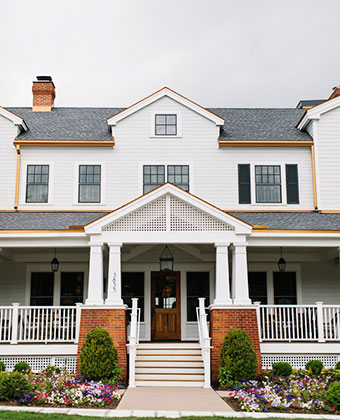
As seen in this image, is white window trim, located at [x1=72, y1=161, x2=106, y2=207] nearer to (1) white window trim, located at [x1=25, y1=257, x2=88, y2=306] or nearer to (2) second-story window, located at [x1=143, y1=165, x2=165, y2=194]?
(2) second-story window, located at [x1=143, y1=165, x2=165, y2=194]

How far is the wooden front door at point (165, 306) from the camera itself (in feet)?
54.7

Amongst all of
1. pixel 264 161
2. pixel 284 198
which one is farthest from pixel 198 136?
pixel 284 198

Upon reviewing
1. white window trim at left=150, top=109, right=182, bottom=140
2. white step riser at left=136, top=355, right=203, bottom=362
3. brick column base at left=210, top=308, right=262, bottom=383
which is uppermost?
white window trim at left=150, top=109, right=182, bottom=140

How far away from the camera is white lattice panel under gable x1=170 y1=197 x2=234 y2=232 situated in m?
14.2

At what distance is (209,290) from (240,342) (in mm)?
4326

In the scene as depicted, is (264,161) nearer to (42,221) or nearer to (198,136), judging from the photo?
(198,136)

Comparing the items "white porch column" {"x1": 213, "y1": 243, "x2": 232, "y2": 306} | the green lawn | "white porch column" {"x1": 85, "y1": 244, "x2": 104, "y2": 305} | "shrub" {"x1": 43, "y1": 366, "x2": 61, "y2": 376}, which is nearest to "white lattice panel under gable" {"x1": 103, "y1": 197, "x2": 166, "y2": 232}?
"white porch column" {"x1": 85, "y1": 244, "x2": 104, "y2": 305}

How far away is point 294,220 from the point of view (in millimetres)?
15867

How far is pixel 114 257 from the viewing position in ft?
45.8

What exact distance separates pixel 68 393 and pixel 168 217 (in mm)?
5329

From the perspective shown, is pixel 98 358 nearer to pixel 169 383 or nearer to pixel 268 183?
pixel 169 383

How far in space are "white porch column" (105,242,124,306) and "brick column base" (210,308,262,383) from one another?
2.53 metres

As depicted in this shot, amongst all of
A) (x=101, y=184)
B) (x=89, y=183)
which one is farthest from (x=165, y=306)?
(x=89, y=183)

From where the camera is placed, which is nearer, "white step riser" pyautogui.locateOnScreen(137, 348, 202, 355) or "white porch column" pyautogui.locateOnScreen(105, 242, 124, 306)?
Result: "white porch column" pyautogui.locateOnScreen(105, 242, 124, 306)
